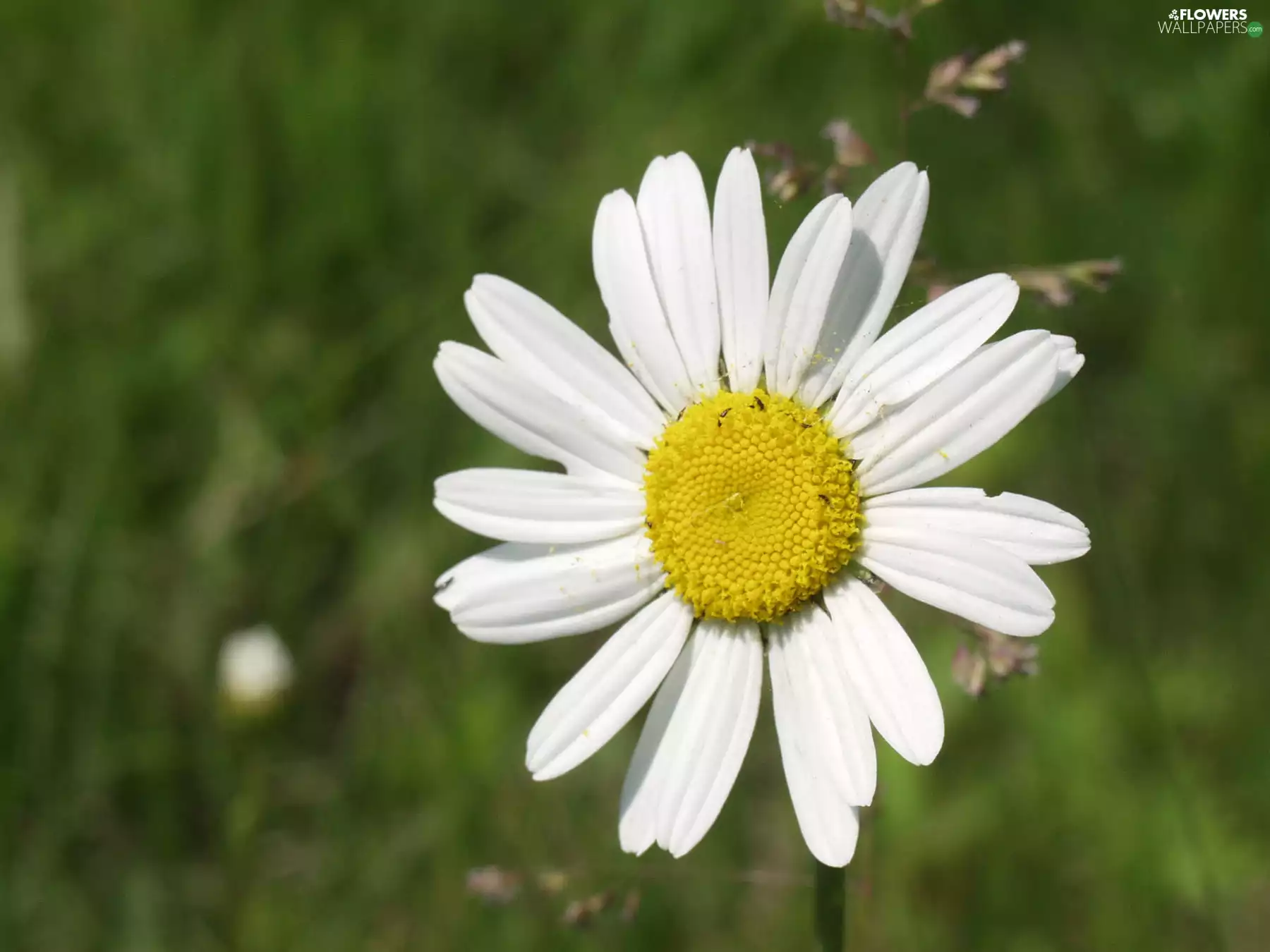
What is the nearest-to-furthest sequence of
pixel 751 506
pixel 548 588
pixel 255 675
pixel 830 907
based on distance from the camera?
1. pixel 830 907
2. pixel 751 506
3. pixel 548 588
4. pixel 255 675

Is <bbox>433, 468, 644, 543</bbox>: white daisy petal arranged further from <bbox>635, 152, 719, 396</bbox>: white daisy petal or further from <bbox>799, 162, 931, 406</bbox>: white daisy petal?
<bbox>799, 162, 931, 406</bbox>: white daisy petal

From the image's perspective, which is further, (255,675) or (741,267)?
(255,675)

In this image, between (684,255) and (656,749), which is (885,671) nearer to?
(656,749)

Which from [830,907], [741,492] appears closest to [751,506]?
[741,492]

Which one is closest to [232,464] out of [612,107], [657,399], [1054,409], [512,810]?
[512,810]

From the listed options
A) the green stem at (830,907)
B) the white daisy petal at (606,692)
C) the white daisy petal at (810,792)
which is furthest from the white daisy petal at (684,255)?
the green stem at (830,907)

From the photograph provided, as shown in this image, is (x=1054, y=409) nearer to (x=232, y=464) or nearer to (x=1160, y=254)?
(x=1160, y=254)
